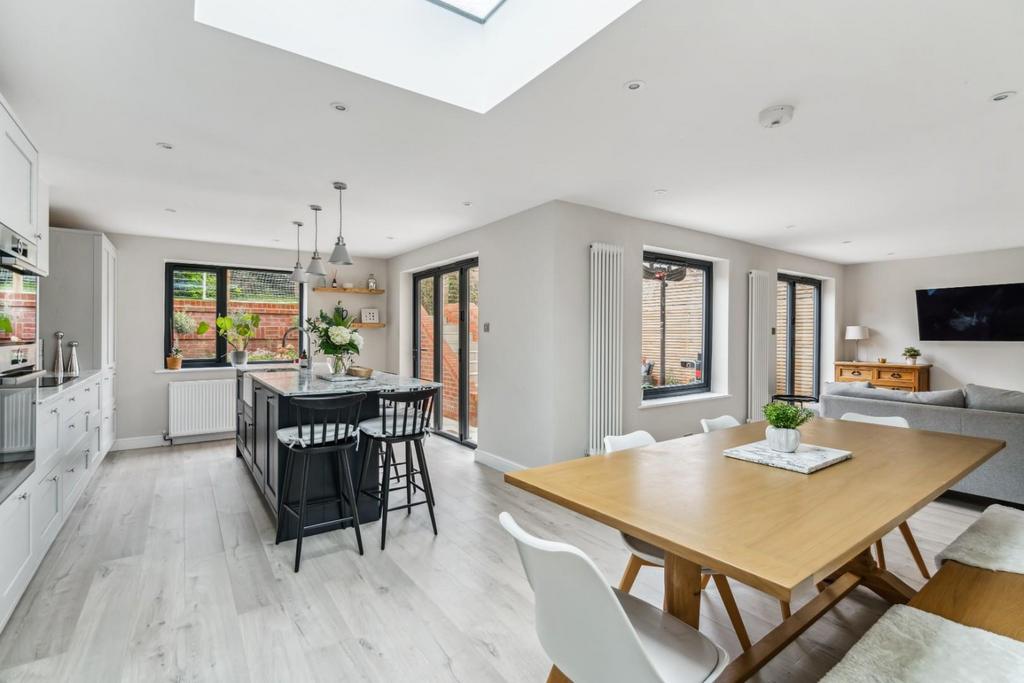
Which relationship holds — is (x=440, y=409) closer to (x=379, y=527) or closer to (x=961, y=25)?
(x=379, y=527)

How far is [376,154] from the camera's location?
3.08m

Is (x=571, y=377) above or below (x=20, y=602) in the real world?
above

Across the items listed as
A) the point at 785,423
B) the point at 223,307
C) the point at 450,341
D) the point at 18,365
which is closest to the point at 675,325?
the point at 450,341

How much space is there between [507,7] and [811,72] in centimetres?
142

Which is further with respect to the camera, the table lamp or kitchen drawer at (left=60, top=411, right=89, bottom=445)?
the table lamp

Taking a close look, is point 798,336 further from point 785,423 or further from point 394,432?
point 394,432

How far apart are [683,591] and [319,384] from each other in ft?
8.81

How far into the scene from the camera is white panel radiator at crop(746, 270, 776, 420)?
5746 millimetres

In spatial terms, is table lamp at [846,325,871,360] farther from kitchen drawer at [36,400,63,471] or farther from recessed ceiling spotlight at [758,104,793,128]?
kitchen drawer at [36,400,63,471]

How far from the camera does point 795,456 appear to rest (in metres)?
1.93

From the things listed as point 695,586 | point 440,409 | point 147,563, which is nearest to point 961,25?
point 695,586

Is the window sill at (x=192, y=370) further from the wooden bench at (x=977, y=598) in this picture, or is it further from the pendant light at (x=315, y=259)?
the wooden bench at (x=977, y=598)

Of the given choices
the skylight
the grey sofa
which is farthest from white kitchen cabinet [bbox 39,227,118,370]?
the grey sofa

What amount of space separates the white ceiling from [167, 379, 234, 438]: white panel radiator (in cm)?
197
